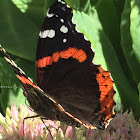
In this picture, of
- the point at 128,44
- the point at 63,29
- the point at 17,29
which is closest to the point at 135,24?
the point at 128,44

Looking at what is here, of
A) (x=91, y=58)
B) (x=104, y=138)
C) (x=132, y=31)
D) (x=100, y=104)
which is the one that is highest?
(x=132, y=31)

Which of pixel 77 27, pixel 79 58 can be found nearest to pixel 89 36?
pixel 77 27

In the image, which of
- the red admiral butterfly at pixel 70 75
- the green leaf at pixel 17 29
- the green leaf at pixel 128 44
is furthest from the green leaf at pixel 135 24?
the green leaf at pixel 17 29

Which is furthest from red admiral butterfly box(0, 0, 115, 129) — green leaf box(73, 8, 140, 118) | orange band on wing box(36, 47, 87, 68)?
green leaf box(73, 8, 140, 118)

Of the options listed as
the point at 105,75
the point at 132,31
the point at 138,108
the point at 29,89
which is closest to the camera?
the point at 29,89

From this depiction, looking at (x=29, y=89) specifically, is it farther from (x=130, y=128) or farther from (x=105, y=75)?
(x=130, y=128)
